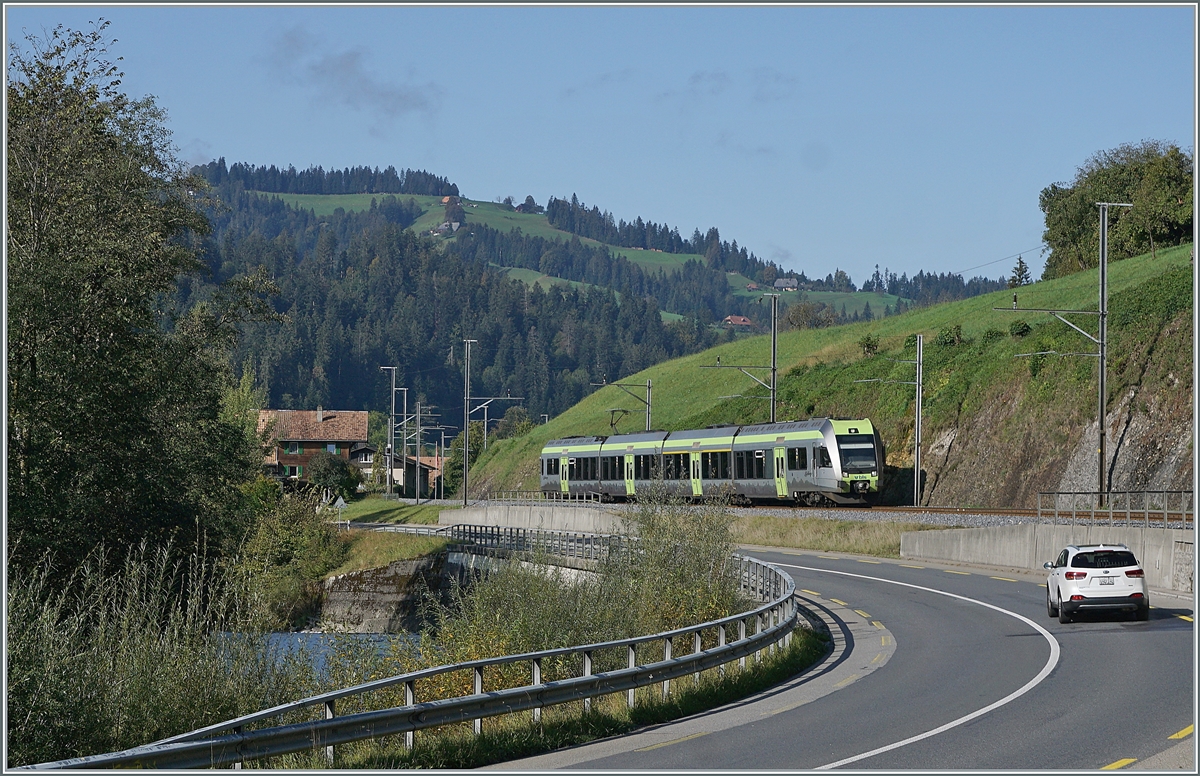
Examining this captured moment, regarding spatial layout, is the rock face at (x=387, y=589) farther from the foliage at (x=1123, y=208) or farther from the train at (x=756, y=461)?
the foliage at (x=1123, y=208)

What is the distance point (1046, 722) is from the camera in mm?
14250

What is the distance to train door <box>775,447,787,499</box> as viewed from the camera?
176 ft

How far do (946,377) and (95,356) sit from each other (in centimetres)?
5490

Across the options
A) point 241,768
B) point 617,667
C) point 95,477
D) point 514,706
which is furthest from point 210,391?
point 241,768

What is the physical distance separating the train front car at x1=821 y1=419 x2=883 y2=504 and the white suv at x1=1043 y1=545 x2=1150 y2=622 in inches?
1028

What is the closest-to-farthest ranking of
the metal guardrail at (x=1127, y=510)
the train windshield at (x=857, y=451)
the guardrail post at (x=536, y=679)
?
the guardrail post at (x=536, y=679) → the metal guardrail at (x=1127, y=510) → the train windshield at (x=857, y=451)

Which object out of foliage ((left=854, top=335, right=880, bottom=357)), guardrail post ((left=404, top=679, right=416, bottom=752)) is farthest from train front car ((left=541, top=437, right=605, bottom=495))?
guardrail post ((left=404, top=679, right=416, bottom=752))

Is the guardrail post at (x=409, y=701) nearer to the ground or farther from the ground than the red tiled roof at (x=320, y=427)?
nearer to the ground

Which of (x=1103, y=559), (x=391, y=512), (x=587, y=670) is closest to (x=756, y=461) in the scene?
(x=1103, y=559)

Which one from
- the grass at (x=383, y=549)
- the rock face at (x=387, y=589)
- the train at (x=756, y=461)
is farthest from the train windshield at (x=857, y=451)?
the grass at (x=383, y=549)

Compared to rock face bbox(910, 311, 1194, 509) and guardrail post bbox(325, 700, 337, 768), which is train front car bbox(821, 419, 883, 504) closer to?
rock face bbox(910, 311, 1194, 509)

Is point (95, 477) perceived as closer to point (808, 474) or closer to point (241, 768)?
point (241, 768)

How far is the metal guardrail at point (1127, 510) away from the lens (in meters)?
32.1

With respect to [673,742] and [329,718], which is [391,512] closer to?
[673,742]
